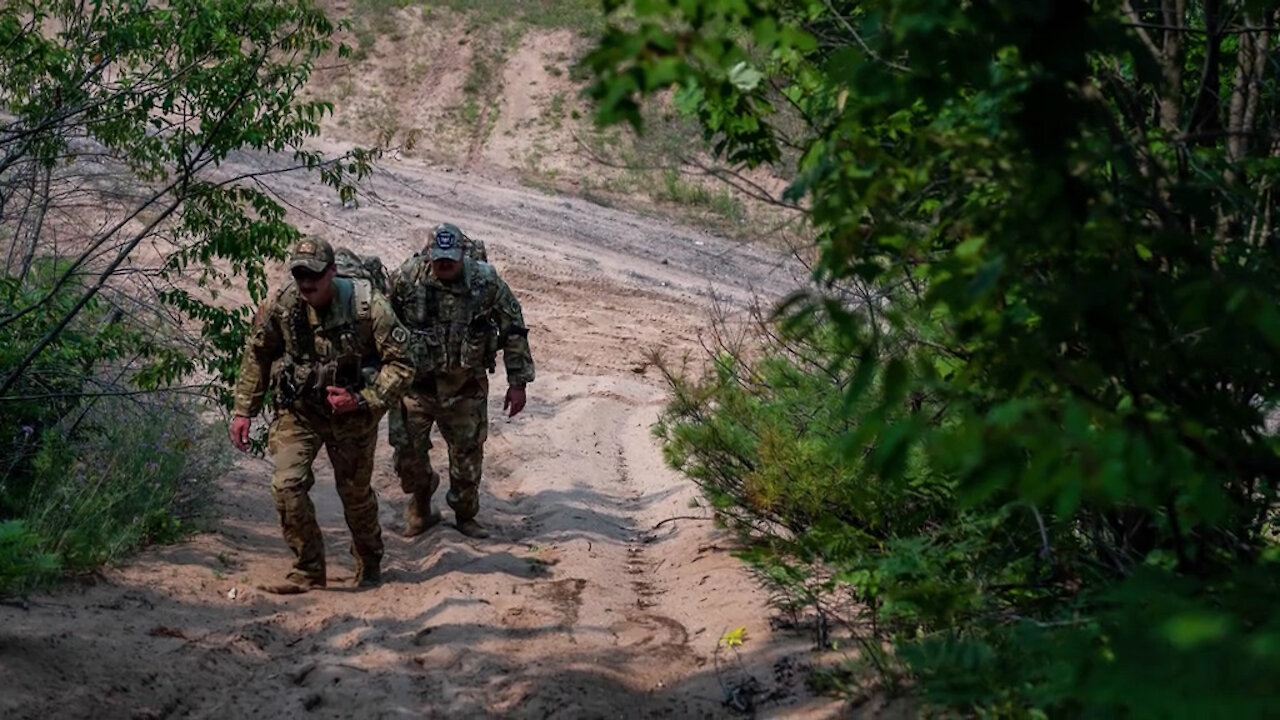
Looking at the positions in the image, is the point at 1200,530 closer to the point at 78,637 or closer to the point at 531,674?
the point at 531,674

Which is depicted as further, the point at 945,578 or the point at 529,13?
the point at 529,13

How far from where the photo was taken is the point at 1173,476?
2.38 metres

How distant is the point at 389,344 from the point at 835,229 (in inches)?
177

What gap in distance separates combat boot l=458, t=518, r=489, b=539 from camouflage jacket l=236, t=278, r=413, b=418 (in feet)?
5.86

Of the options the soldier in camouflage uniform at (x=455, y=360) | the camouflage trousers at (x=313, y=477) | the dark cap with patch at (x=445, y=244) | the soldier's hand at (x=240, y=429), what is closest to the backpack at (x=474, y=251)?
the soldier in camouflage uniform at (x=455, y=360)

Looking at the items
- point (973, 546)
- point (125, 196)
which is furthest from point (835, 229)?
point (125, 196)

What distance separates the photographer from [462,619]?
684 centimetres

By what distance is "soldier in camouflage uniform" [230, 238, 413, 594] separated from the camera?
7.30m

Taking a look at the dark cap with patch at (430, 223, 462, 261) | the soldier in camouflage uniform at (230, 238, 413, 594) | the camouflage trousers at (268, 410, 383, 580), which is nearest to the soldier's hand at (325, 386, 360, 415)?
the soldier in camouflage uniform at (230, 238, 413, 594)

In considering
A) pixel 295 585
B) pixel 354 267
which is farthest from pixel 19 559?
pixel 354 267

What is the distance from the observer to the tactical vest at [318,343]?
7289 mm

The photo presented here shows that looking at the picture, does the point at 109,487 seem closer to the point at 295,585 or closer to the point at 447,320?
the point at 295,585

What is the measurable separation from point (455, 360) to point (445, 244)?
0.77 m

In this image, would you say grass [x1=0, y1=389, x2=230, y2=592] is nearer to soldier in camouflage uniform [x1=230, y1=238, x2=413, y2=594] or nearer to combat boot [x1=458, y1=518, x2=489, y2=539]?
soldier in camouflage uniform [x1=230, y1=238, x2=413, y2=594]
